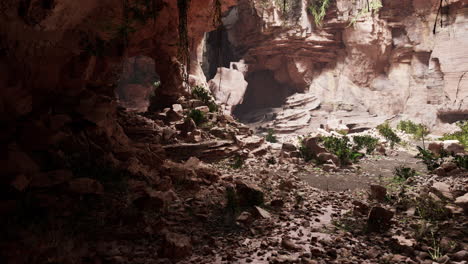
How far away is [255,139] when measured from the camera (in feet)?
29.6

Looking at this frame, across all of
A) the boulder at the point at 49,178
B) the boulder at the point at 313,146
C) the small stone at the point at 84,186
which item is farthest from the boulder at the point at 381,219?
the boulder at the point at 313,146

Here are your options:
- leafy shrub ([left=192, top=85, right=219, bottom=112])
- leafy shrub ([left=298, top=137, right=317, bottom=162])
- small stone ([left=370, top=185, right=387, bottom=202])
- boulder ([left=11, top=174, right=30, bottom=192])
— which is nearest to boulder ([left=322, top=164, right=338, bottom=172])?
leafy shrub ([left=298, top=137, right=317, bottom=162])

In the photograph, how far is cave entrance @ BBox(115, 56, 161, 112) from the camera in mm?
17984

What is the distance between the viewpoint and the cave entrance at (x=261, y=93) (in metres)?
23.1

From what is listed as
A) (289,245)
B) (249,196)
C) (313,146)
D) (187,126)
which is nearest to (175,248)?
(289,245)

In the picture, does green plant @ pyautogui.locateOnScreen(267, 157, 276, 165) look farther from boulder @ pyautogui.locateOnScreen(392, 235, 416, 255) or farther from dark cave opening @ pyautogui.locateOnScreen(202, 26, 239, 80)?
dark cave opening @ pyautogui.locateOnScreen(202, 26, 239, 80)

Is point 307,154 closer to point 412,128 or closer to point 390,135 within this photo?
point 390,135

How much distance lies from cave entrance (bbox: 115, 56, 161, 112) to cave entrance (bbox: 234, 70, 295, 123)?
767 centimetres

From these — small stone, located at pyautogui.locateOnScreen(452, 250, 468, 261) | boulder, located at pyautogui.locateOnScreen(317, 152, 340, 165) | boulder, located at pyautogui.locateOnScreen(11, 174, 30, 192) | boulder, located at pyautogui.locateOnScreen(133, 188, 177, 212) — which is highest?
boulder, located at pyautogui.locateOnScreen(11, 174, 30, 192)

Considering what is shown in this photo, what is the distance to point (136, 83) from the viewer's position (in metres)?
18.6

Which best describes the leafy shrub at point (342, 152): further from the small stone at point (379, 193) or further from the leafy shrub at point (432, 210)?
the leafy shrub at point (432, 210)

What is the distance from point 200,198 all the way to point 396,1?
21.4 m

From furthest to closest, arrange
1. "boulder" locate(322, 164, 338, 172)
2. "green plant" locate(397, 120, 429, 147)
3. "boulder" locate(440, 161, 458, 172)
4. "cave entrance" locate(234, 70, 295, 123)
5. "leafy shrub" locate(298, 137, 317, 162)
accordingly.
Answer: "cave entrance" locate(234, 70, 295, 123)
"green plant" locate(397, 120, 429, 147)
"leafy shrub" locate(298, 137, 317, 162)
"boulder" locate(322, 164, 338, 172)
"boulder" locate(440, 161, 458, 172)

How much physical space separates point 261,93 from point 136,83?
1041 cm
